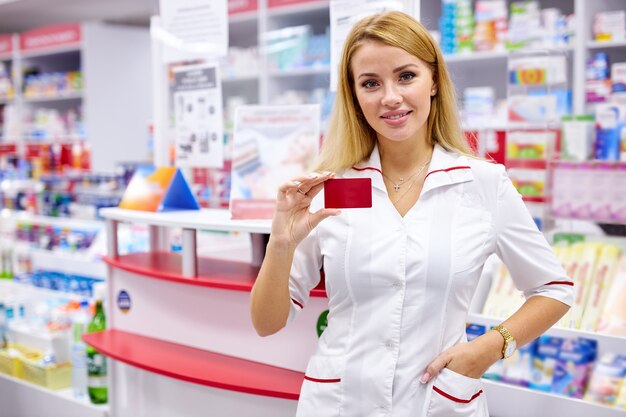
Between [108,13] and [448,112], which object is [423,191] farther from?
[108,13]

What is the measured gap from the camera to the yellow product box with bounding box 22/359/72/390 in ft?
11.3

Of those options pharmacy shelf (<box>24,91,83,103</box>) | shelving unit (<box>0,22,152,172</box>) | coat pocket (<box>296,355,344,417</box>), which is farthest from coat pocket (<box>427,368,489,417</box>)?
pharmacy shelf (<box>24,91,83,103</box>)

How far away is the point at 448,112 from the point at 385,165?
0.20 metres

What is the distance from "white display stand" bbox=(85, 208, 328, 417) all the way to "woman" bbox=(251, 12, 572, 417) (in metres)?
0.53

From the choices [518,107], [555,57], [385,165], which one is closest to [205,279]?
[385,165]

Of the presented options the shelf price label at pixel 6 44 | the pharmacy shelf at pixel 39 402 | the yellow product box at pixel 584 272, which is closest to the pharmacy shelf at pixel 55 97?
the shelf price label at pixel 6 44

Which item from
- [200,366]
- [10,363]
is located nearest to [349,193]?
[200,366]

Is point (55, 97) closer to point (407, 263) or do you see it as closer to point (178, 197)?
point (178, 197)

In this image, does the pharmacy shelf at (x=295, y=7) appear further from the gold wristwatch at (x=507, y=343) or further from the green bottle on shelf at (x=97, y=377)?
the gold wristwatch at (x=507, y=343)

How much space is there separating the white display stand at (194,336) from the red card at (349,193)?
2.13 feet

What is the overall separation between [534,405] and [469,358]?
2.27 ft

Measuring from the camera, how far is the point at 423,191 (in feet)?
5.55

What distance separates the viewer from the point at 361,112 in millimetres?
1817

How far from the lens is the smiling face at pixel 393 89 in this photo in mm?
1643
